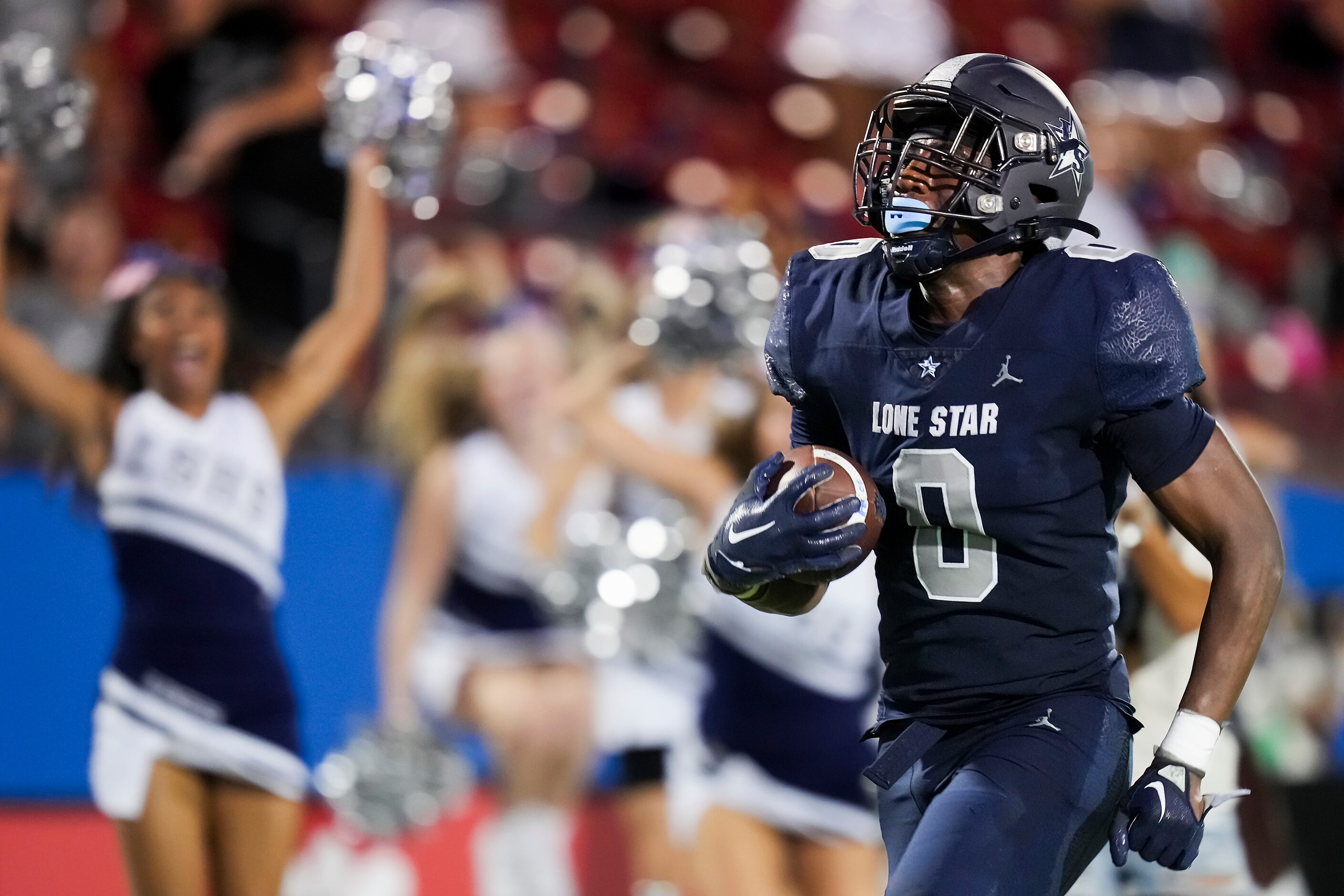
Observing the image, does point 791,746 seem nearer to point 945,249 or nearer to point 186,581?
point 186,581

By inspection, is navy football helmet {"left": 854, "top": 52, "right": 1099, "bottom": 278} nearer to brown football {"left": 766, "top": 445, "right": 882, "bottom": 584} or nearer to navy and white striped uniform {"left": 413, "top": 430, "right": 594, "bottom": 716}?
brown football {"left": 766, "top": 445, "right": 882, "bottom": 584}

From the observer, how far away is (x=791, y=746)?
4.75 metres

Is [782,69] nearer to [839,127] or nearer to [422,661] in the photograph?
[839,127]

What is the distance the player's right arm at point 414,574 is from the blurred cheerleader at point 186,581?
87cm

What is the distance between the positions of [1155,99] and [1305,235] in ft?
3.45

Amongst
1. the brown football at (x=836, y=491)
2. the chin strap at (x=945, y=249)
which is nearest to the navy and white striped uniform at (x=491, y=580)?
the brown football at (x=836, y=491)

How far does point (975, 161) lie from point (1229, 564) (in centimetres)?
78

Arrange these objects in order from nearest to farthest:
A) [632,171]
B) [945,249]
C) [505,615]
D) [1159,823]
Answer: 1. [1159,823]
2. [945,249]
3. [505,615]
4. [632,171]

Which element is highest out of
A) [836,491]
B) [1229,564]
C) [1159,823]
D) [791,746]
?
[836,491]

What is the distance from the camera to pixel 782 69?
26.1 ft

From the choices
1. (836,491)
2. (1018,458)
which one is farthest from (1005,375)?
(836,491)

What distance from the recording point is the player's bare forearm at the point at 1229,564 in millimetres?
2512

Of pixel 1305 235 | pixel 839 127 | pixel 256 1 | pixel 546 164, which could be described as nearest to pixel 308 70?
pixel 256 1

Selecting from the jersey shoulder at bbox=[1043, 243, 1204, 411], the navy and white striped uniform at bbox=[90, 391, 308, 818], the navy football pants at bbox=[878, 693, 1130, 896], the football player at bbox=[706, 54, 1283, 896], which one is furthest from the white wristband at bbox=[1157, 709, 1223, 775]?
the navy and white striped uniform at bbox=[90, 391, 308, 818]
